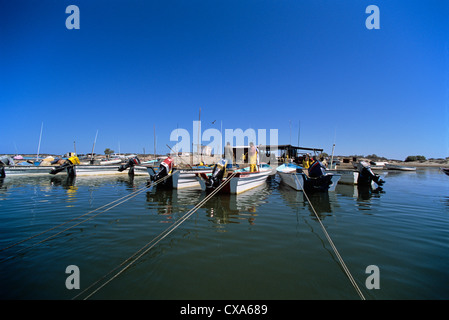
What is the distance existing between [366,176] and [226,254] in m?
16.9

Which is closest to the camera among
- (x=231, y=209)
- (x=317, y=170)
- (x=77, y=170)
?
(x=231, y=209)

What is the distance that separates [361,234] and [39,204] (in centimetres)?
1299

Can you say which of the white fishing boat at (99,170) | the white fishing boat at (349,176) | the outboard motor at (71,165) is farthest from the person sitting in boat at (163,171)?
the outboard motor at (71,165)

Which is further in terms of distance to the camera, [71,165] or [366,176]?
[71,165]

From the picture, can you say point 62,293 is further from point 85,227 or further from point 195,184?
point 195,184

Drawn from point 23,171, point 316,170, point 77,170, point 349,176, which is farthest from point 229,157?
point 23,171

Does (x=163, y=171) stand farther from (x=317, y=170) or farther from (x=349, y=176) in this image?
(x=349, y=176)

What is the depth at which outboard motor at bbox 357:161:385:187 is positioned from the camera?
15547mm

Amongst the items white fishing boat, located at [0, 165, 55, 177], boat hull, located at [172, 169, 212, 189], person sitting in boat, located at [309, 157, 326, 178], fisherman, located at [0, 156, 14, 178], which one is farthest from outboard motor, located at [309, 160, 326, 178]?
white fishing boat, located at [0, 165, 55, 177]

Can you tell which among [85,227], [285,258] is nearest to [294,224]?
[285,258]

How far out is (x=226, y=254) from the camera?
439 centimetres

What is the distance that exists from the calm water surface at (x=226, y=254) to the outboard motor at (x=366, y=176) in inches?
313

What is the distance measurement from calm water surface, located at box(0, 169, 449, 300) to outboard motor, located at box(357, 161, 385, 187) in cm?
794
